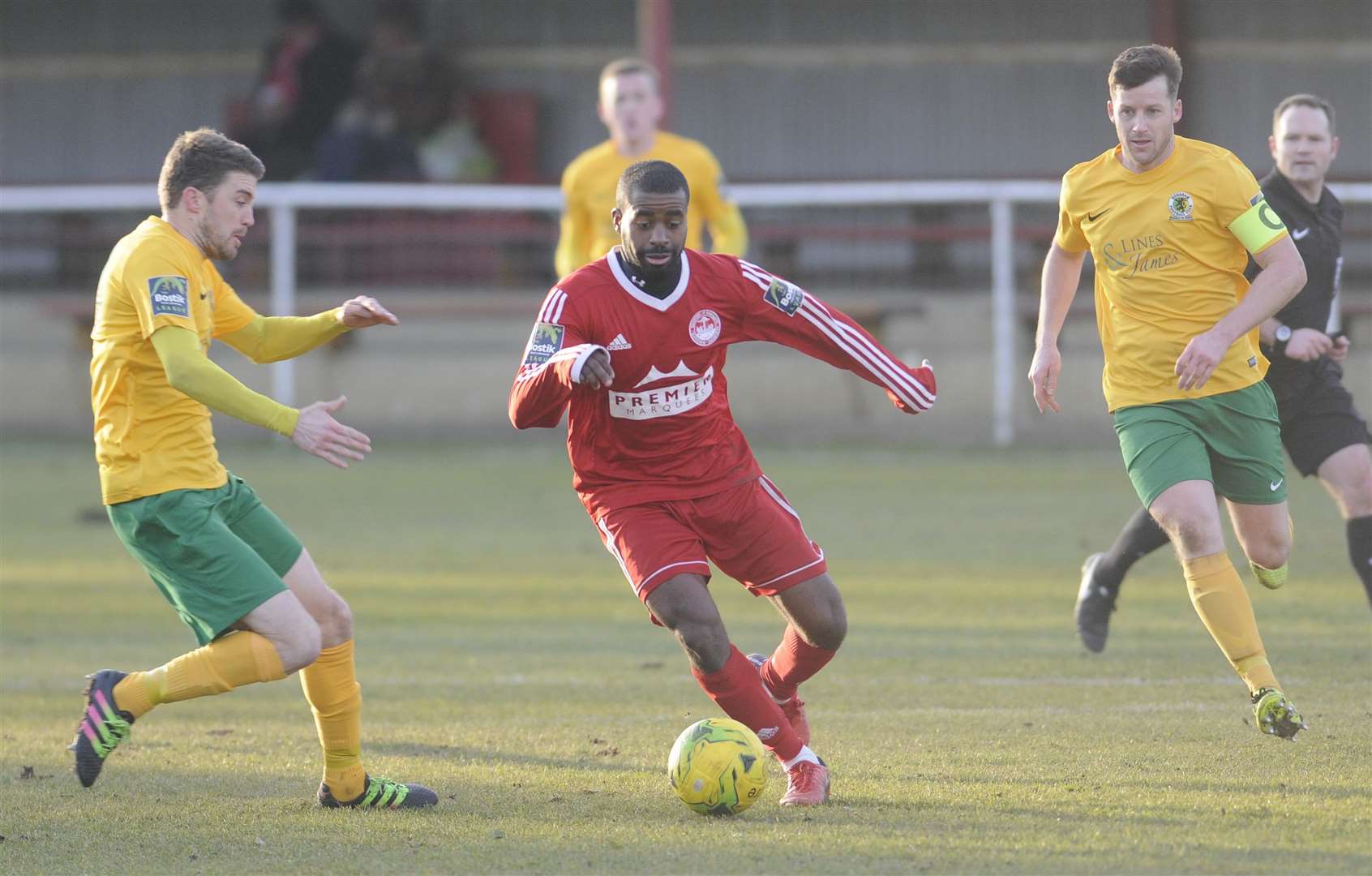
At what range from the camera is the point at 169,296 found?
4898 mm

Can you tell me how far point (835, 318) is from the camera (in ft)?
17.5

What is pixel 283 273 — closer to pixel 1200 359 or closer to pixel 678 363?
pixel 678 363

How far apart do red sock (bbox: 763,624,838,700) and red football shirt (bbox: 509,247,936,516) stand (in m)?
0.53

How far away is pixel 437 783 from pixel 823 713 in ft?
5.12

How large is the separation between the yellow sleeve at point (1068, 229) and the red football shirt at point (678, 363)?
2.92 ft

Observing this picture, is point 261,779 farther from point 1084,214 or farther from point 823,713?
point 1084,214

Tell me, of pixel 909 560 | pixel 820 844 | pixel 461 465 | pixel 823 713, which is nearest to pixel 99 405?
pixel 820 844

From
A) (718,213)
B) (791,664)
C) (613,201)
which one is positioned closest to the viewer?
(791,664)

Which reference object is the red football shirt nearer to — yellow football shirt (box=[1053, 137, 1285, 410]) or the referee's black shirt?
yellow football shirt (box=[1053, 137, 1285, 410])

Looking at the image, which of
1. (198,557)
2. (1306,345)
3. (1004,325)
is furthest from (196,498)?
(1004,325)

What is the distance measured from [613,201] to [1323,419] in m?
3.93

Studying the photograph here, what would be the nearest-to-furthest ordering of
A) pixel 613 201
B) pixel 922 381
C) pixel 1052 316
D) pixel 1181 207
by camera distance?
pixel 922 381 < pixel 1181 207 < pixel 1052 316 < pixel 613 201

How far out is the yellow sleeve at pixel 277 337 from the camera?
5461 mm

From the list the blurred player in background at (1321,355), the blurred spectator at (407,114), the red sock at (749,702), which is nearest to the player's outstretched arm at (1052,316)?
the blurred player in background at (1321,355)
